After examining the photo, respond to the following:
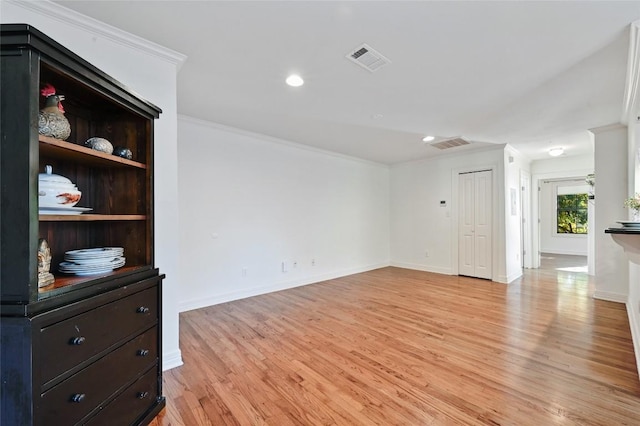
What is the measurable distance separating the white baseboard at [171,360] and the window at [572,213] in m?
10.6

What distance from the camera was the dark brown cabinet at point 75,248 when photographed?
40.7 inches

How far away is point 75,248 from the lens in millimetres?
1654

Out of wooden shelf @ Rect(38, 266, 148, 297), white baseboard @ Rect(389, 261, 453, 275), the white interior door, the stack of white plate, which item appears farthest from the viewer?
white baseboard @ Rect(389, 261, 453, 275)

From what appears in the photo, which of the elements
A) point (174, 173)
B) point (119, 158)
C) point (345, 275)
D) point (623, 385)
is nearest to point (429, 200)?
point (345, 275)

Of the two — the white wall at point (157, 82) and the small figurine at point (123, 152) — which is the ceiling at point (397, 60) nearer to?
the white wall at point (157, 82)

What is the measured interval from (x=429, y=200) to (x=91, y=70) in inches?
233

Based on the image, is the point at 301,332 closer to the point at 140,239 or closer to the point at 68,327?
the point at 140,239

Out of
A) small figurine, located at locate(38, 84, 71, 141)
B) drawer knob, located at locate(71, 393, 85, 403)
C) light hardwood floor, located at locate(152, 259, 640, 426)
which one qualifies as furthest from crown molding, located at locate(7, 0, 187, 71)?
light hardwood floor, located at locate(152, 259, 640, 426)

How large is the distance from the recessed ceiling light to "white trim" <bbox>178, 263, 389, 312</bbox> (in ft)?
9.64

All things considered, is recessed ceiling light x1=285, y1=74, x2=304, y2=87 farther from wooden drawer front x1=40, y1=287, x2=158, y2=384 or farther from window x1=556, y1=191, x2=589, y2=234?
window x1=556, y1=191, x2=589, y2=234

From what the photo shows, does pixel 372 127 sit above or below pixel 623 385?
above

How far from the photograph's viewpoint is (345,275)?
565cm

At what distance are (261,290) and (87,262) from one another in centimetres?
300

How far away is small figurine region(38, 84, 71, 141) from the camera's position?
1244 mm
